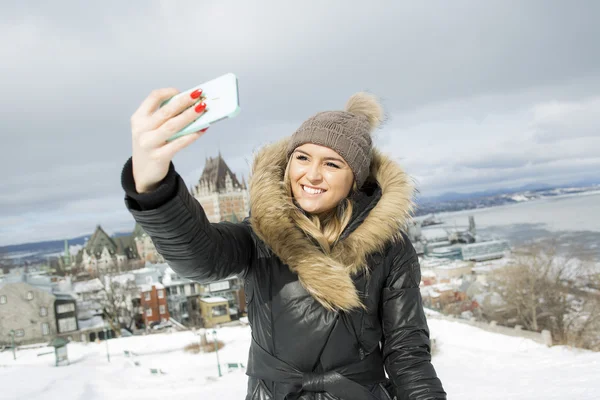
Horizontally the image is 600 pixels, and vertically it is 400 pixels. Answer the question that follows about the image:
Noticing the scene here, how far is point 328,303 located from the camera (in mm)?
1234

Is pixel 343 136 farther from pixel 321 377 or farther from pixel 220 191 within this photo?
pixel 220 191

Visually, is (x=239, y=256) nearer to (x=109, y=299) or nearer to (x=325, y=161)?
(x=325, y=161)

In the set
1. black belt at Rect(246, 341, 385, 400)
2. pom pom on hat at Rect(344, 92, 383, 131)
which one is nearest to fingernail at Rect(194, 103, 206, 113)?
black belt at Rect(246, 341, 385, 400)

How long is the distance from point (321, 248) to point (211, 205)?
50.9 meters

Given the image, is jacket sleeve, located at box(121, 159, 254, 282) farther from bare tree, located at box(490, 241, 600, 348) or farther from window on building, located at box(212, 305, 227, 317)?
window on building, located at box(212, 305, 227, 317)

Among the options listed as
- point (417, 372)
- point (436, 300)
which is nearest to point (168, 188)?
point (417, 372)

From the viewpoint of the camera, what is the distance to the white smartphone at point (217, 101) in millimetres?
767

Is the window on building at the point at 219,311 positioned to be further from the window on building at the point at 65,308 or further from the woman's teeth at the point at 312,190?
the woman's teeth at the point at 312,190

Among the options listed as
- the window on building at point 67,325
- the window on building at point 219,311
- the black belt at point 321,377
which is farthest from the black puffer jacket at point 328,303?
the window on building at point 67,325

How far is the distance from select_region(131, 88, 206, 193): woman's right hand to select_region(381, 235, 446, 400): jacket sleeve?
2.73ft

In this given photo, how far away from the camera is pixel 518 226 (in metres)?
37.3

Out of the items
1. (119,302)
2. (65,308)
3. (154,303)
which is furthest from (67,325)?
(154,303)

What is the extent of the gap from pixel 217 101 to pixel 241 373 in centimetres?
1471

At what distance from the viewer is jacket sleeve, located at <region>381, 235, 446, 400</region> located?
128cm
